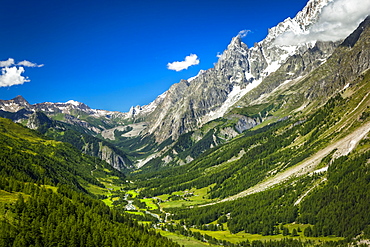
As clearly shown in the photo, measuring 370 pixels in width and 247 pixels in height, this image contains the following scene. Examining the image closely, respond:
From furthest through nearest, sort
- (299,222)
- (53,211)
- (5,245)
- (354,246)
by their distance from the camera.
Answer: (299,222) → (354,246) → (53,211) → (5,245)

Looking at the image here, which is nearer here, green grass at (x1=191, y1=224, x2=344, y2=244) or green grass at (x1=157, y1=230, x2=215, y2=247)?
green grass at (x1=191, y1=224, x2=344, y2=244)

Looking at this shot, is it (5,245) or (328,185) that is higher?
(328,185)

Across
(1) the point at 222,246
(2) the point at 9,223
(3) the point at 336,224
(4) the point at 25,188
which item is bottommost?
(1) the point at 222,246

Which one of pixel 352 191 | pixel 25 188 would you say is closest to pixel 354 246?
pixel 352 191

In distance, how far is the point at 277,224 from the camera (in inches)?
7249

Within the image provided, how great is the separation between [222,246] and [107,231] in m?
63.8

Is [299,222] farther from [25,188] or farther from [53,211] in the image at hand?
[25,188]

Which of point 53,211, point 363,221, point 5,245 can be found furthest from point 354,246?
point 5,245

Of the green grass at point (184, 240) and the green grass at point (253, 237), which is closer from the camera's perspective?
the green grass at point (253, 237)

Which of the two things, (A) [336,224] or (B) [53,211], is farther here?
(A) [336,224]

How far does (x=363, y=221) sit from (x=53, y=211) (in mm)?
135207

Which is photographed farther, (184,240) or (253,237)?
(253,237)

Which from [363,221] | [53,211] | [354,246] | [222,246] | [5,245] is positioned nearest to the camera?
[5,245]

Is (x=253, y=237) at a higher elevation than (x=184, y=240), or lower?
lower
